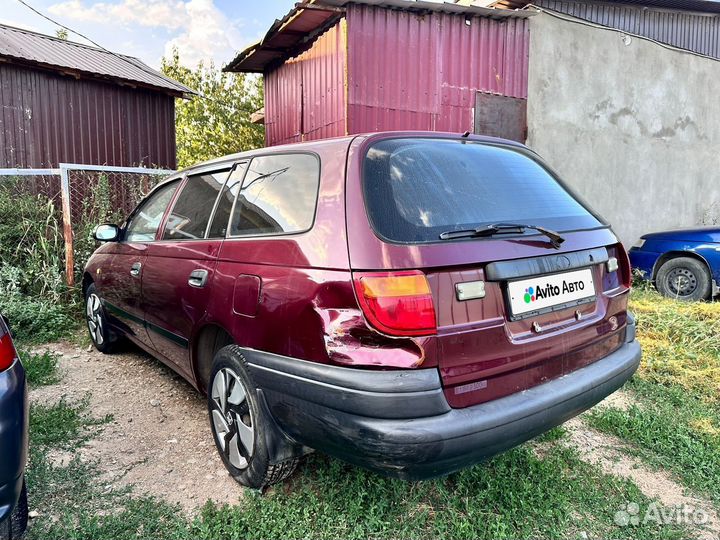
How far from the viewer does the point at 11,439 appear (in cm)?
167

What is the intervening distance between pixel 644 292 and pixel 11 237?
26.8 feet

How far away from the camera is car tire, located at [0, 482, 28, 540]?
1.85m

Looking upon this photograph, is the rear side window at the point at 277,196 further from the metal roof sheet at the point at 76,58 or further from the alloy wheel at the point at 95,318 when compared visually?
the metal roof sheet at the point at 76,58

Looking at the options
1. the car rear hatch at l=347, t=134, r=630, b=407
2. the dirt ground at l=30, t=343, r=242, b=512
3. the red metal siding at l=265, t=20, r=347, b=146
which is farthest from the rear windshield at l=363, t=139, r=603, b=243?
the red metal siding at l=265, t=20, r=347, b=146

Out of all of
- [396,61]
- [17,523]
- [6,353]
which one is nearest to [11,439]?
[6,353]

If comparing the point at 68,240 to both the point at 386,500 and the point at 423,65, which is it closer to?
the point at 386,500

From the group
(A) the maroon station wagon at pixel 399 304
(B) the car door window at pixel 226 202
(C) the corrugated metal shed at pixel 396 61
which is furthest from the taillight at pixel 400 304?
(C) the corrugated metal shed at pixel 396 61

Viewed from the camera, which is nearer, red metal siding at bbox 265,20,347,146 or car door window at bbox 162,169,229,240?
car door window at bbox 162,169,229,240

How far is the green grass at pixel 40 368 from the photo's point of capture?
3.66 metres

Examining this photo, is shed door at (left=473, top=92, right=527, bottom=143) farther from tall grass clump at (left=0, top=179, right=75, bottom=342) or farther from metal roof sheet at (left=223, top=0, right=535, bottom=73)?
tall grass clump at (left=0, top=179, right=75, bottom=342)

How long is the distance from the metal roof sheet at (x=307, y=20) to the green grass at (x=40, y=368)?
5.33 m

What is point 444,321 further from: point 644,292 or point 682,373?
point 644,292

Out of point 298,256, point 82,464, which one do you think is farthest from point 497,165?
point 82,464

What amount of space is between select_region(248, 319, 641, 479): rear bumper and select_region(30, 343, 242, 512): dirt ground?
0.80 meters
